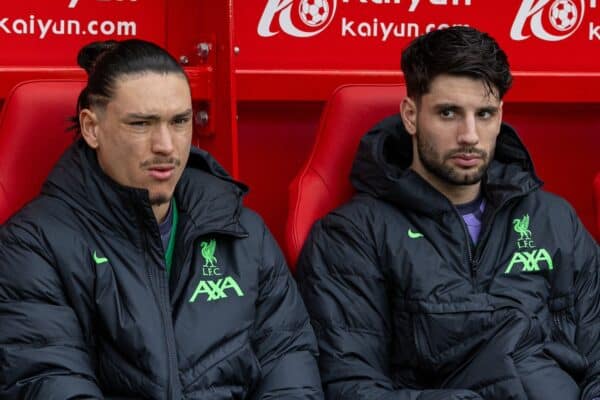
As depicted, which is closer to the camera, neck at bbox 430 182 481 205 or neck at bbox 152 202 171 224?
neck at bbox 152 202 171 224

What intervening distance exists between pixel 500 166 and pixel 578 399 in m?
0.61

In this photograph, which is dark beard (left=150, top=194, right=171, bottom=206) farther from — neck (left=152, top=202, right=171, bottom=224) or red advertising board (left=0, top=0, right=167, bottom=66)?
red advertising board (left=0, top=0, right=167, bottom=66)

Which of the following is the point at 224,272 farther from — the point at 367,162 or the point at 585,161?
the point at 585,161

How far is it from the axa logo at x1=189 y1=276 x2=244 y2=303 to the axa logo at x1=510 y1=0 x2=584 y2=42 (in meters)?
1.41

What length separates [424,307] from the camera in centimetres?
295

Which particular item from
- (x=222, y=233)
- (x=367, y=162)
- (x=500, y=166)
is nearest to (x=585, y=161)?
(x=500, y=166)

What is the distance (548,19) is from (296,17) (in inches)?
29.4

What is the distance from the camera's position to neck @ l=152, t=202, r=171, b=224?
9.18ft

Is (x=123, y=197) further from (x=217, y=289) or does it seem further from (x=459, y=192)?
(x=459, y=192)

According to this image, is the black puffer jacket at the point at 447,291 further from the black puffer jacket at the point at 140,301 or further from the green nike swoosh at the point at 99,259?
the green nike swoosh at the point at 99,259

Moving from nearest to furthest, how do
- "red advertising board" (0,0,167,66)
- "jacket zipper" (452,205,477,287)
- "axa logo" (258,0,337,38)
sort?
"jacket zipper" (452,205,477,287), "red advertising board" (0,0,167,66), "axa logo" (258,0,337,38)

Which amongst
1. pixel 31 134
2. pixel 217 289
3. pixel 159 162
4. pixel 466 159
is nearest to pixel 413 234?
pixel 466 159

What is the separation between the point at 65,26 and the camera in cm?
339

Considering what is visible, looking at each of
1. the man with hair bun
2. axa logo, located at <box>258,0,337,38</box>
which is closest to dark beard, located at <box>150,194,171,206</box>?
the man with hair bun
